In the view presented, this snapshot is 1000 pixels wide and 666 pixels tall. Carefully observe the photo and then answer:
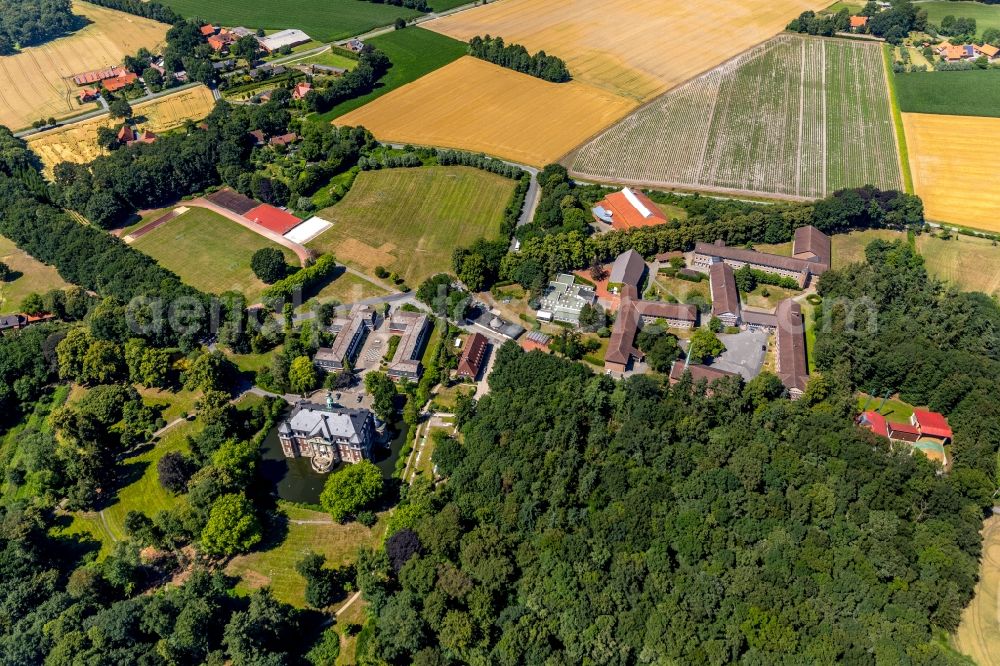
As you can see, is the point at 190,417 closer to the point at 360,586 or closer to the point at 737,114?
the point at 360,586

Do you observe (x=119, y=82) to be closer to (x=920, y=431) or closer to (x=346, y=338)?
(x=346, y=338)

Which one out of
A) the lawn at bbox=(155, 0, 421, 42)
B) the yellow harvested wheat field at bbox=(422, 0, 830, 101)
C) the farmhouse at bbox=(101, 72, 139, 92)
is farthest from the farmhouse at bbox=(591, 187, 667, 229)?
the farmhouse at bbox=(101, 72, 139, 92)

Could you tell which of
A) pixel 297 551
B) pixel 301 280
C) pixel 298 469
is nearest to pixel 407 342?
pixel 301 280

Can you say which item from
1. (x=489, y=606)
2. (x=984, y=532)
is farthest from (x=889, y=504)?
(x=489, y=606)

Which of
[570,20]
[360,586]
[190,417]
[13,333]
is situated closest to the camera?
[360,586]

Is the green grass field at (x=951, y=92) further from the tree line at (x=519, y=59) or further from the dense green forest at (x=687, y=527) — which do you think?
the dense green forest at (x=687, y=527)

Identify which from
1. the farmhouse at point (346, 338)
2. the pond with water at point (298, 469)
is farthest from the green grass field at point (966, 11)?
the pond with water at point (298, 469)
